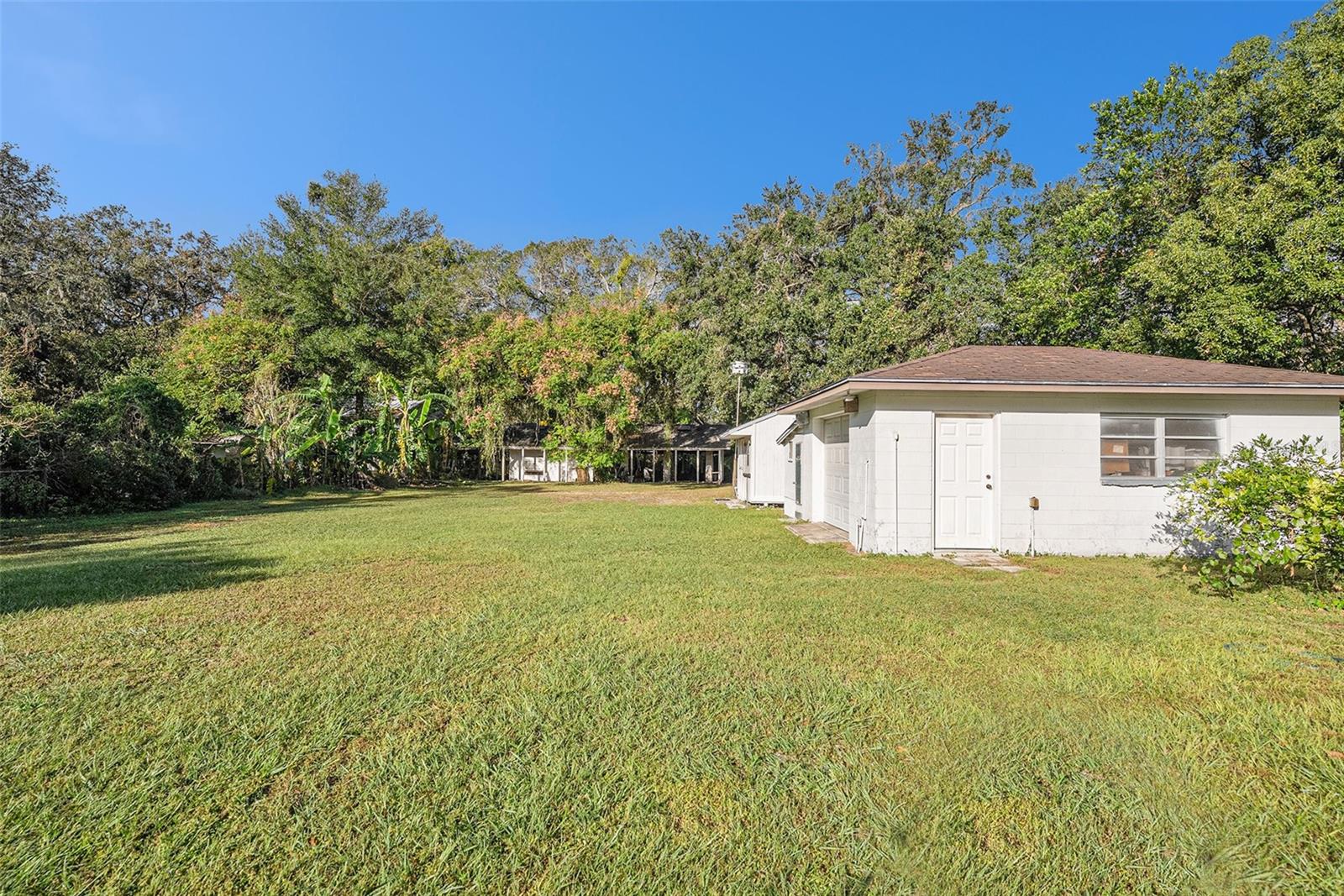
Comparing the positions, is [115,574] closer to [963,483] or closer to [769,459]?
[963,483]

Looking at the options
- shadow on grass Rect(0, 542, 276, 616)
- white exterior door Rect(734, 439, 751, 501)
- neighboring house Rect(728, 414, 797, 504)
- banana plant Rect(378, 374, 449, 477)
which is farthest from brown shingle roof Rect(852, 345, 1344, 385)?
banana plant Rect(378, 374, 449, 477)

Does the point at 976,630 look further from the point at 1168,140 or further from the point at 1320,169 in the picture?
the point at 1168,140

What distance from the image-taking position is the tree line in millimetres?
13391

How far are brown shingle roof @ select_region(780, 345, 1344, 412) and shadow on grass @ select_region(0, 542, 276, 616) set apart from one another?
8.27 metres

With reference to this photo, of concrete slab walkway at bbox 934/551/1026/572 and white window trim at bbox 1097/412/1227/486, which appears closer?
concrete slab walkway at bbox 934/551/1026/572

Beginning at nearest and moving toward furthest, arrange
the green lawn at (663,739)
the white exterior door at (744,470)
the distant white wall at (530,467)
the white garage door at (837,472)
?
the green lawn at (663,739)
the white garage door at (837,472)
the white exterior door at (744,470)
the distant white wall at (530,467)

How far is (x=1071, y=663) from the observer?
4.16 meters

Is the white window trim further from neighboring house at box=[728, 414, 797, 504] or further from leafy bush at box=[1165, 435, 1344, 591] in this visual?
neighboring house at box=[728, 414, 797, 504]

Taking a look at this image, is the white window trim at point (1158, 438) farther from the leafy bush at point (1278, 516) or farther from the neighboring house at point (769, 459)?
the neighboring house at point (769, 459)

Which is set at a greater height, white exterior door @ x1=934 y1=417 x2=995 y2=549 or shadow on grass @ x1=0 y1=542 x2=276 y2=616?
white exterior door @ x1=934 y1=417 x2=995 y2=549

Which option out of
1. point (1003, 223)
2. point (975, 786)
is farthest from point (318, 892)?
point (1003, 223)

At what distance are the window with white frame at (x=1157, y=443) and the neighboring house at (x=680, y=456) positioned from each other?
24.7m

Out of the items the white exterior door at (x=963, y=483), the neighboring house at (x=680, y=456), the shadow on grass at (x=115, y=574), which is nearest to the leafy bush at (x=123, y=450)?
the shadow on grass at (x=115, y=574)

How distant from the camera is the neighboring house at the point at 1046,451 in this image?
841 cm
